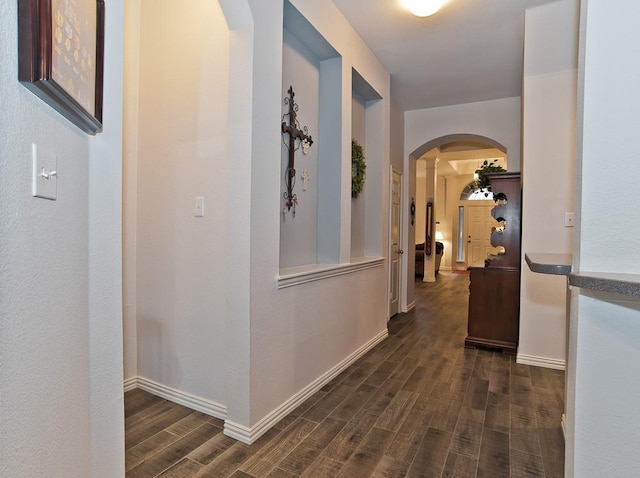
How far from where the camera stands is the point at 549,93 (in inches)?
120

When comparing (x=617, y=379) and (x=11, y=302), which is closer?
(x=11, y=302)

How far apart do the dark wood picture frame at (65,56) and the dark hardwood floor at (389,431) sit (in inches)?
65.3

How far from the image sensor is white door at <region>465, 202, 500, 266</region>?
10.9 m

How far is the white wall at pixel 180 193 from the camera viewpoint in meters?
2.21

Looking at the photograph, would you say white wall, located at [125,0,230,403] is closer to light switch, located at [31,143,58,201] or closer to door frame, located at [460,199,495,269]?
light switch, located at [31,143,58,201]

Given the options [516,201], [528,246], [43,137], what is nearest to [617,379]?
[43,137]

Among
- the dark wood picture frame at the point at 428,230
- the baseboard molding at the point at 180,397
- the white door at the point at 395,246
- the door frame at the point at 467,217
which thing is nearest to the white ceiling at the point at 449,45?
the white door at the point at 395,246

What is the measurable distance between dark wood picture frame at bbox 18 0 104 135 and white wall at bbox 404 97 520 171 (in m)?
4.70

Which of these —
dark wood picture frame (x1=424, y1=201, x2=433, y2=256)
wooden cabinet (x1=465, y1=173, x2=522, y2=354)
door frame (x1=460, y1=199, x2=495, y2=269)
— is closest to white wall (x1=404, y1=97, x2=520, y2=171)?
wooden cabinet (x1=465, y1=173, x2=522, y2=354)

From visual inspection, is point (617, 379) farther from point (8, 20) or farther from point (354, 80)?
point (354, 80)

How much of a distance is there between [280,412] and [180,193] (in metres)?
1.55

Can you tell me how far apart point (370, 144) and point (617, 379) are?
3213 millimetres

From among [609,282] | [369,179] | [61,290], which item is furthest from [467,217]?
[61,290]

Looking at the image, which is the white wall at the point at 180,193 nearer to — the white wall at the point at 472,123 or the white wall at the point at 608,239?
the white wall at the point at 608,239
